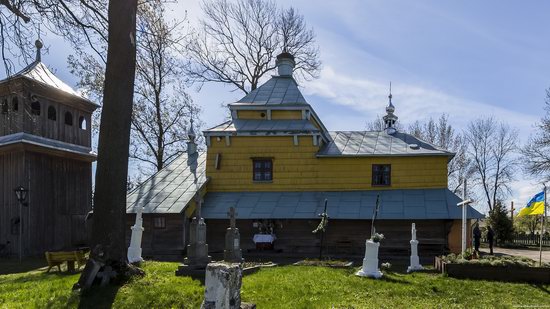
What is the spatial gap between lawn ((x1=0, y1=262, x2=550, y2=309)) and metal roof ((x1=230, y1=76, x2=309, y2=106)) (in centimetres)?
1204

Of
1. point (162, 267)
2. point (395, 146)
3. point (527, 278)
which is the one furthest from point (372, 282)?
point (395, 146)

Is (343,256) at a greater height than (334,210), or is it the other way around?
(334,210)

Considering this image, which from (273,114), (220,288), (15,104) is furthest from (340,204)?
(220,288)

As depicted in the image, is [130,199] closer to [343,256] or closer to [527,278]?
[343,256]

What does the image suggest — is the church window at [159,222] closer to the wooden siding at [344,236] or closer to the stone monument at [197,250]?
the wooden siding at [344,236]

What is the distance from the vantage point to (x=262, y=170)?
22.3 meters

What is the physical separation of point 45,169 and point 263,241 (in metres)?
11.8

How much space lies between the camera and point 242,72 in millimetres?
34750

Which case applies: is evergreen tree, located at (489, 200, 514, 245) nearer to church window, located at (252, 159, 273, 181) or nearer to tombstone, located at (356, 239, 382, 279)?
church window, located at (252, 159, 273, 181)

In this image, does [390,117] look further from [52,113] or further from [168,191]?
[52,113]

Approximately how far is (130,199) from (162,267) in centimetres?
878

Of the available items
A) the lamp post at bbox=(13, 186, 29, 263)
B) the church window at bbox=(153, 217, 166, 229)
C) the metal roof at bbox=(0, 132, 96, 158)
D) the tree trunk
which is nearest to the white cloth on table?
the church window at bbox=(153, 217, 166, 229)

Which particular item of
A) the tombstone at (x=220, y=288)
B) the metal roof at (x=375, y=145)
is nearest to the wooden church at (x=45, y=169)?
the metal roof at (x=375, y=145)

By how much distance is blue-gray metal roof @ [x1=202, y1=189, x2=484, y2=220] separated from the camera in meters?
19.6
